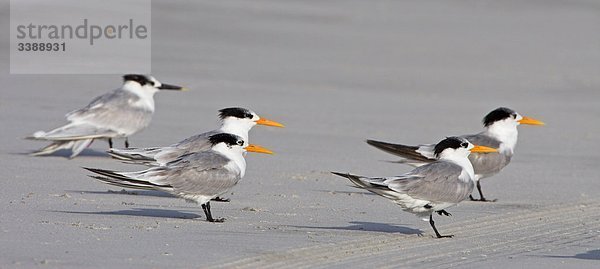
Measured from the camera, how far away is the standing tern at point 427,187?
6234 millimetres

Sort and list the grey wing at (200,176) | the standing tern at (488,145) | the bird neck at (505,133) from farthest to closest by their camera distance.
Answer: the bird neck at (505,133), the standing tern at (488,145), the grey wing at (200,176)

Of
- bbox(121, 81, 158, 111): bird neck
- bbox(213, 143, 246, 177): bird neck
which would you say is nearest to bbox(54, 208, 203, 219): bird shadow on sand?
bbox(213, 143, 246, 177): bird neck

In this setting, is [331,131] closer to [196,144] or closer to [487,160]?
[487,160]

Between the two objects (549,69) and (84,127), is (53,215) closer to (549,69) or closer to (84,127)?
(84,127)

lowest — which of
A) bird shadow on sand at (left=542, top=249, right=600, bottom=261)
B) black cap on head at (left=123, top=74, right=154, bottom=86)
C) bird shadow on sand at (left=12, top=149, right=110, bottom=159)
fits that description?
bird shadow on sand at (left=542, top=249, right=600, bottom=261)

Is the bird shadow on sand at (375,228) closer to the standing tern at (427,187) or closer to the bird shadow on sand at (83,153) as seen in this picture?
the standing tern at (427,187)

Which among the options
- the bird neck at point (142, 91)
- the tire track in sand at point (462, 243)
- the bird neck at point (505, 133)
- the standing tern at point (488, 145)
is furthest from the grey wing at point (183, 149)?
the bird neck at point (505, 133)

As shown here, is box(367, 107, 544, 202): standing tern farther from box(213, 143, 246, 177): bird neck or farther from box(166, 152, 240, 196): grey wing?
box(166, 152, 240, 196): grey wing

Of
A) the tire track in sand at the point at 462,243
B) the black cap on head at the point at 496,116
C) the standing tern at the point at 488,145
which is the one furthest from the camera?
the black cap on head at the point at 496,116

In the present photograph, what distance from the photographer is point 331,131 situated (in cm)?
1030

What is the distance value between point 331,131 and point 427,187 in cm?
400

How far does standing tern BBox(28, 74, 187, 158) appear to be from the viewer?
8852mm

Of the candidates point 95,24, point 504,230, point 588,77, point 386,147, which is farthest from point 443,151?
point 95,24

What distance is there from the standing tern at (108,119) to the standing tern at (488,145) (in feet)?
7.46
